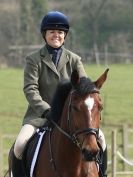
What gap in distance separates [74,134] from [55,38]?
4.65ft

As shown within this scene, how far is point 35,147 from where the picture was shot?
5.96 metres

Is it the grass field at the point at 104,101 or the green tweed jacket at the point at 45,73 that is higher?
the green tweed jacket at the point at 45,73

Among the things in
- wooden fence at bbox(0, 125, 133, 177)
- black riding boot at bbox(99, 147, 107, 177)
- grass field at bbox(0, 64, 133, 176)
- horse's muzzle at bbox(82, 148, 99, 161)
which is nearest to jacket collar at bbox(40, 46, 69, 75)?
black riding boot at bbox(99, 147, 107, 177)

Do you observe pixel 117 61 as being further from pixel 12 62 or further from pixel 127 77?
pixel 127 77

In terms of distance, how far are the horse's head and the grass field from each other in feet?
38.9

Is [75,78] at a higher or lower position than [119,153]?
higher

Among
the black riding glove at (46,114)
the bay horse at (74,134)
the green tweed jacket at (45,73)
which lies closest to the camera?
the bay horse at (74,134)

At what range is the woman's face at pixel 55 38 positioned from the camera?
20.3ft

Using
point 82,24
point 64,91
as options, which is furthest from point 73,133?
point 82,24

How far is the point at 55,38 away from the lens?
6.21 m

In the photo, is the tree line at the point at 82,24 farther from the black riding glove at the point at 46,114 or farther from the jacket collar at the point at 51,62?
the black riding glove at the point at 46,114

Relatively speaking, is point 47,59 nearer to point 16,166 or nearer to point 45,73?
point 45,73

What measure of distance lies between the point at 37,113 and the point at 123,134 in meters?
7.83

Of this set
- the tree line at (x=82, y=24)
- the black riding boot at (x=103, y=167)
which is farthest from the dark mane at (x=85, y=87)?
the tree line at (x=82, y=24)
